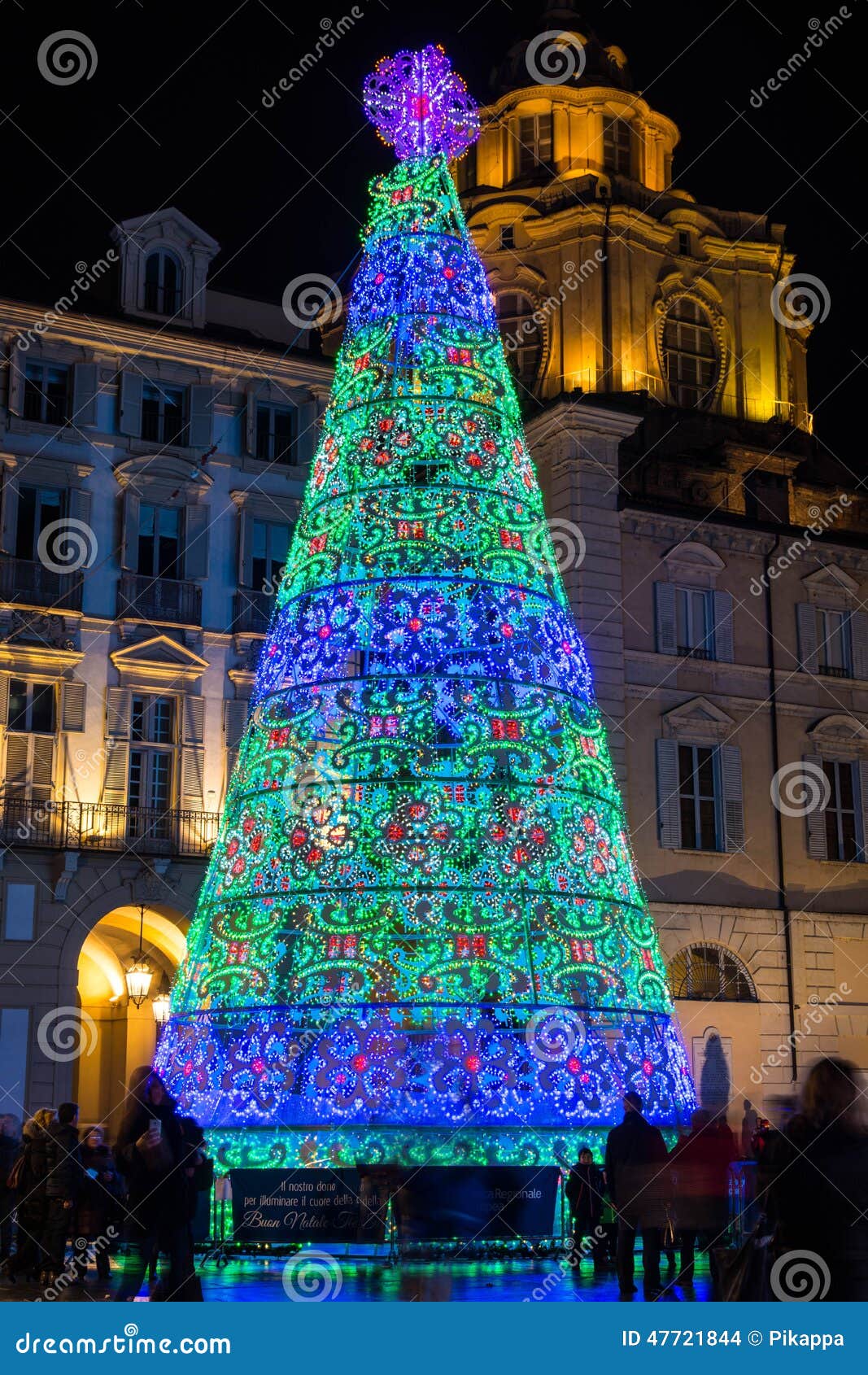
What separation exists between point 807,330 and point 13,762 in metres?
23.4

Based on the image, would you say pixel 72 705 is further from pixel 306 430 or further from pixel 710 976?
pixel 710 976

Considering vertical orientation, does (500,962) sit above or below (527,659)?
below

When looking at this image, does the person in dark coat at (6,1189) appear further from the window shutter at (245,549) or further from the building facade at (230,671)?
the window shutter at (245,549)

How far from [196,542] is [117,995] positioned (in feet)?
25.6

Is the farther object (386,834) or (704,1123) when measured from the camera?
(386,834)

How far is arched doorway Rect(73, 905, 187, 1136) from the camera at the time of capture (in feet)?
91.0

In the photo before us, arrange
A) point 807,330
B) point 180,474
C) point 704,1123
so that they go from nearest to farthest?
point 704,1123 → point 180,474 → point 807,330

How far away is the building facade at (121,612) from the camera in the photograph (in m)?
26.3

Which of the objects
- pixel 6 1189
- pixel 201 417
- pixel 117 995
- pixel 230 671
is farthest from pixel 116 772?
pixel 6 1189

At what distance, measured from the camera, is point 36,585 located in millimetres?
27406

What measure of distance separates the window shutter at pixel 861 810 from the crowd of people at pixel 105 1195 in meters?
18.4

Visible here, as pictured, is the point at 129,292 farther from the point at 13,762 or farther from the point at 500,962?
the point at 500,962

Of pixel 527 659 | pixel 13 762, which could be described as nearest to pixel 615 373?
pixel 13 762

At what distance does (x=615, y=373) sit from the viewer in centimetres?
3631
